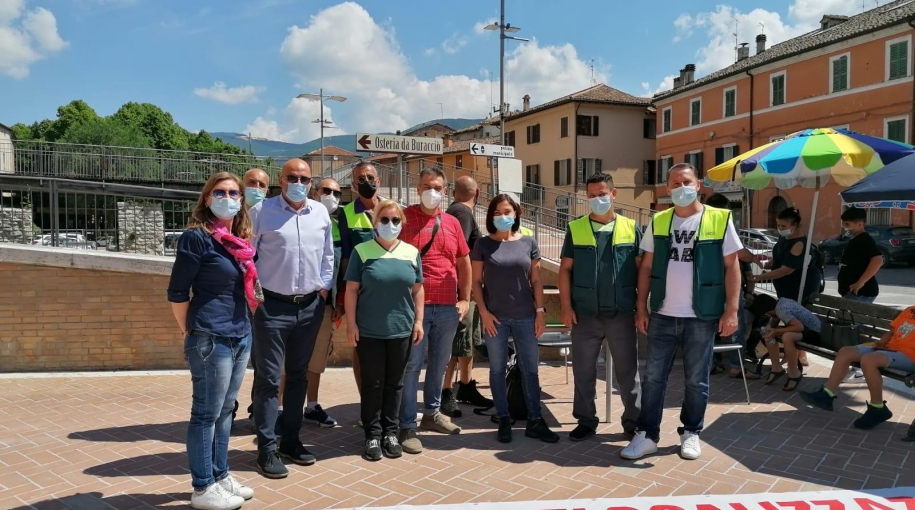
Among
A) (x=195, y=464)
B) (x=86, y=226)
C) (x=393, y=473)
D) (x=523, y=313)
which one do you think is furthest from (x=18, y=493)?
(x=86, y=226)

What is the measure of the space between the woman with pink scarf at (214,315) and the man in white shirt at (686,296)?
2.71 metres

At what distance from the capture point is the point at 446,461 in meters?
4.58

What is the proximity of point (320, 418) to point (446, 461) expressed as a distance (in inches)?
53.2

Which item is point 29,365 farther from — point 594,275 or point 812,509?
point 812,509

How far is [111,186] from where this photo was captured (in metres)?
7.40

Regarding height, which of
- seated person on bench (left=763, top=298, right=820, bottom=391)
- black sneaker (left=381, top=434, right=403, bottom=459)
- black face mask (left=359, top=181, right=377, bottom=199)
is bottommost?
black sneaker (left=381, top=434, right=403, bottom=459)

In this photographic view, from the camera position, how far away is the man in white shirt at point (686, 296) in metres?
4.48

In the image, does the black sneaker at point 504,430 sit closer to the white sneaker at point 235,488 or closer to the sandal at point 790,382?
the white sneaker at point 235,488

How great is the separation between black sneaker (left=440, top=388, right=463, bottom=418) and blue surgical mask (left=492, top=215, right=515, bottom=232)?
70.0 inches

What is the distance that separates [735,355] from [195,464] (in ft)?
18.6

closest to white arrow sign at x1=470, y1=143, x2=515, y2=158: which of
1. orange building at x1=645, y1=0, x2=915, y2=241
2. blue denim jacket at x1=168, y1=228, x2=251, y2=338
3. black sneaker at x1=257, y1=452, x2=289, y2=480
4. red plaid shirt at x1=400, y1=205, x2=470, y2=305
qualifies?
red plaid shirt at x1=400, y1=205, x2=470, y2=305

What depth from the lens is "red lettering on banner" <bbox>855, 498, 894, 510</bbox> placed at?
12.4 ft

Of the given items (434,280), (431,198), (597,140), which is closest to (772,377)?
(434,280)

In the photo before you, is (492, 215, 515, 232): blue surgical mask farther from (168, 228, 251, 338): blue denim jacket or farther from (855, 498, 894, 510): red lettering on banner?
(855, 498, 894, 510): red lettering on banner
